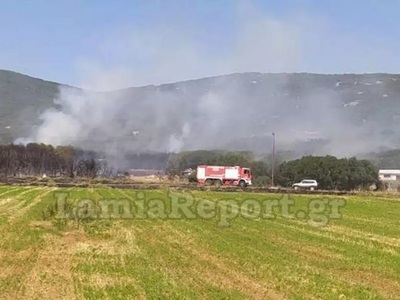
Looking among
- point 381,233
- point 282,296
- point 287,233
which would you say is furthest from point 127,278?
point 381,233

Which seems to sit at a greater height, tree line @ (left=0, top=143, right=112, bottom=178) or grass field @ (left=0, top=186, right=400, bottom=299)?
tree line @ (left=0, top=143, right=112, bottom=178)

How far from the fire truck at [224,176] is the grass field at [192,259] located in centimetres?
6574

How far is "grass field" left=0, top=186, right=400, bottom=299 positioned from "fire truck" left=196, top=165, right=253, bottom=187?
6574 cm

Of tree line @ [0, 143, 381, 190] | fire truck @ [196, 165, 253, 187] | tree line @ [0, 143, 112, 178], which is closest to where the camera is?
fire truck @ [196, 165, 253, 187]

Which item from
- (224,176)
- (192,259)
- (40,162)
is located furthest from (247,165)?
(192,259)

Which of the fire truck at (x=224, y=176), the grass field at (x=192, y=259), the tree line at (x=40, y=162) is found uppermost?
the tree line at (x=40, y=162)

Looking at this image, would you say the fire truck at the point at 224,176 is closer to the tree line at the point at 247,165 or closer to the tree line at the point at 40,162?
the tree line at the point at 247,165

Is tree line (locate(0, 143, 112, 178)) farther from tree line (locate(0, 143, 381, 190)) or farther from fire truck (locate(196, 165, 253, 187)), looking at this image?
fire truck (locate(196, 165, 253, 187))

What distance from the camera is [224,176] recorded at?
9856 centimetres

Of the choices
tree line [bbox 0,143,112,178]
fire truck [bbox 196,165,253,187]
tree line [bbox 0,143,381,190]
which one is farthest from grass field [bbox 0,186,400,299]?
tree line [bbox 0,143,112,178]

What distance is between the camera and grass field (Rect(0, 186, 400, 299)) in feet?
44.1

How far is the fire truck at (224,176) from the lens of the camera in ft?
320

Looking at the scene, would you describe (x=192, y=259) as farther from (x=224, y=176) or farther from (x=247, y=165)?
(x=247, y=165)

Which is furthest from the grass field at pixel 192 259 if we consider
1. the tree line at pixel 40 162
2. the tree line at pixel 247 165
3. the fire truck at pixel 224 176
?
the tree line at pixel 40 162
